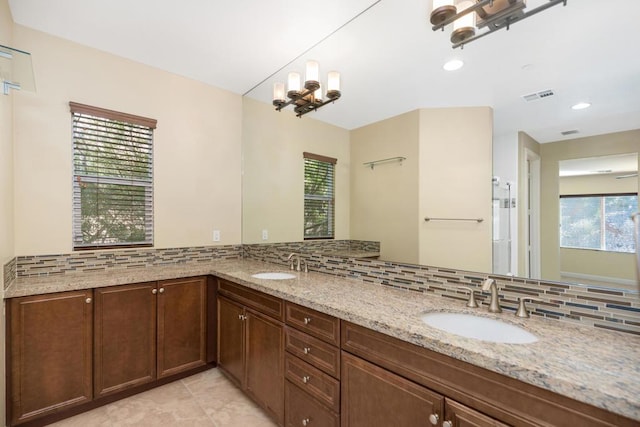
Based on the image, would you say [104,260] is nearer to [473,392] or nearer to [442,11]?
[473,392]

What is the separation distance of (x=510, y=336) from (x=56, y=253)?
2944mm

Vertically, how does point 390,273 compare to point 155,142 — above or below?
below

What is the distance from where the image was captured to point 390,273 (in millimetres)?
1880

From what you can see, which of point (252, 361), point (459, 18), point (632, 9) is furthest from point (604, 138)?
point (252, 361)

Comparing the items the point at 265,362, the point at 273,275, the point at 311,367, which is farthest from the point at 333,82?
the point at 265,362

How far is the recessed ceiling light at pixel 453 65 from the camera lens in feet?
5.27

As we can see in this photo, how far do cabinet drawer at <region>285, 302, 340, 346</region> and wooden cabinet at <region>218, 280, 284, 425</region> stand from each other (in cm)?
12

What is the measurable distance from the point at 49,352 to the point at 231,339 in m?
1.13

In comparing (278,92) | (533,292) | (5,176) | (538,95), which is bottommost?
(533,292)

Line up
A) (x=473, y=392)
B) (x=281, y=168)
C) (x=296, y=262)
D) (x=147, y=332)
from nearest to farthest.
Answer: (x=473, y=392) < (x=147, y=332) < (x=296, y=262) < (x=281, y=168)

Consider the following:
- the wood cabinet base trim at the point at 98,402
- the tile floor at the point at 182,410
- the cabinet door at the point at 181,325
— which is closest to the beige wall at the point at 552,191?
the tile floor at the point at 182,410

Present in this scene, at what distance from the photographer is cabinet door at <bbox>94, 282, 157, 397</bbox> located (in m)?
2.09

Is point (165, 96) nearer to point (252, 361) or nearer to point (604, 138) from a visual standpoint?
point (252, 361)

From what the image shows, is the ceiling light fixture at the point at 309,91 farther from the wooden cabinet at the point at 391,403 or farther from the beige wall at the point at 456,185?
the wooden cabinet at the point at 391,403
